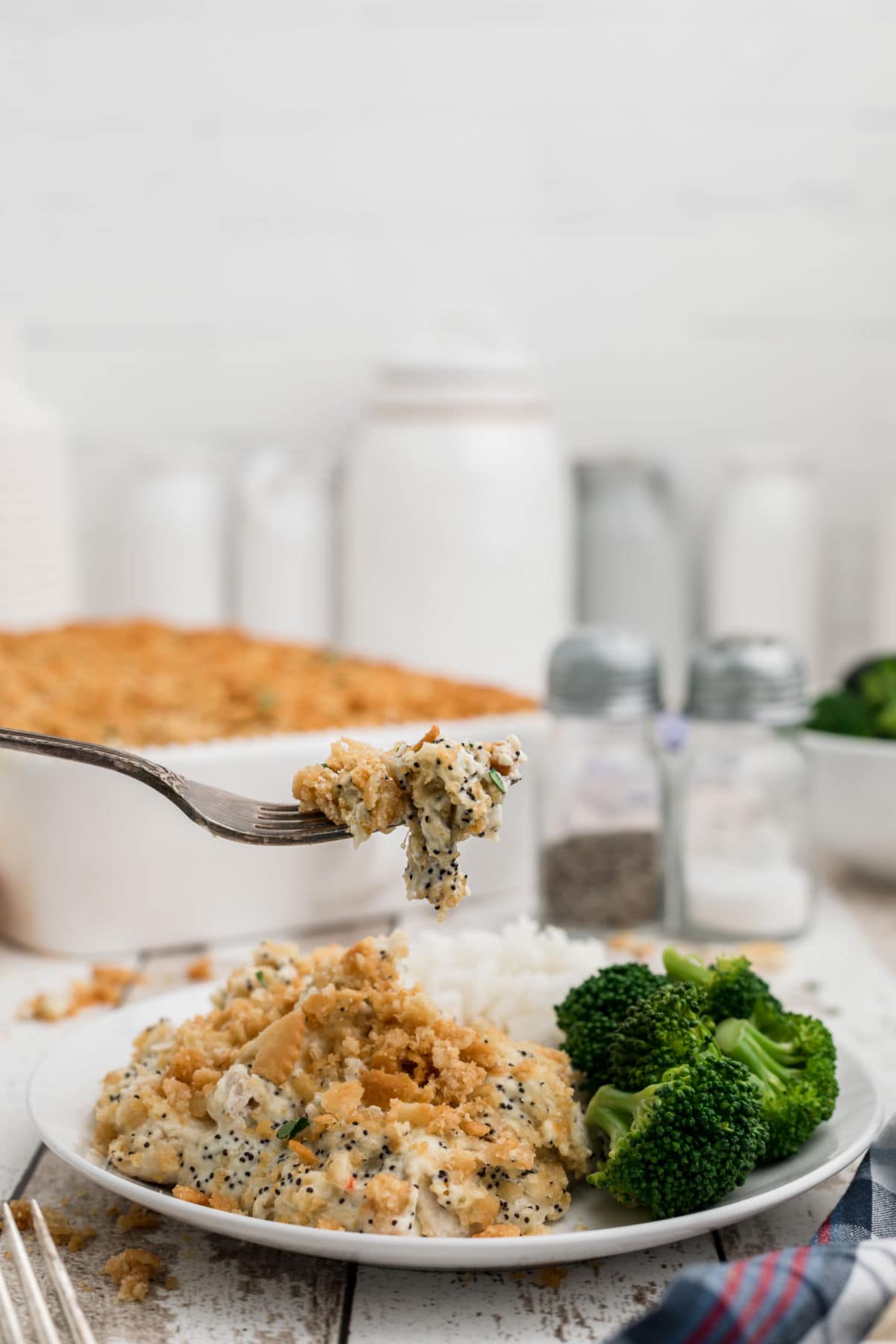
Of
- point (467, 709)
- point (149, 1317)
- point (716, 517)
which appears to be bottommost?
point (149, 1317)

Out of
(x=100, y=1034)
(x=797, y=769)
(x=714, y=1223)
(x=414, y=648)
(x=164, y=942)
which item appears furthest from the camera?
(x=414, y=648)

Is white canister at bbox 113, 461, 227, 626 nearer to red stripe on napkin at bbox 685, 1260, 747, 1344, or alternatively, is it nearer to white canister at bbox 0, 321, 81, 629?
white canister at bbox 0, 321, 81, 629

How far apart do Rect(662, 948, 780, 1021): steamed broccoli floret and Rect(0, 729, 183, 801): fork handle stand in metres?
0.53

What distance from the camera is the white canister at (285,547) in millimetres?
3529

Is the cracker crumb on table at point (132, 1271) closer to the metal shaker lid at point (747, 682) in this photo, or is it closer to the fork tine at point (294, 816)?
the fork tine at point (294, 816)

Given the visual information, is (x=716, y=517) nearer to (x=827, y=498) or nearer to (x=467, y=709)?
(x=827, y=498)

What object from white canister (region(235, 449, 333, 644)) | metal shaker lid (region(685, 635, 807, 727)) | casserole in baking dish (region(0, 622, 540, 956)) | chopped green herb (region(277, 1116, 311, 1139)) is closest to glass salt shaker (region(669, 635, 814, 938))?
metal shaker lid (region(685, 635, 807, 727))

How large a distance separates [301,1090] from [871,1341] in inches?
19.2

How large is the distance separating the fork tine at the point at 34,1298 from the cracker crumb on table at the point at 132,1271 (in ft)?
0.19

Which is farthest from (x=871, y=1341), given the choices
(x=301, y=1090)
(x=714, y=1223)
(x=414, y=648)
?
(x=414, y=648)

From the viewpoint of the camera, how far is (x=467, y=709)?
2258 mm

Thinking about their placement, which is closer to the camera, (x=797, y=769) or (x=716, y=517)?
(x=797, y=769)

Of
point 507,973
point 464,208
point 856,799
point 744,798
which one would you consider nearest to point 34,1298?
point 507,973

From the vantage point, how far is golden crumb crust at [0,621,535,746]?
213 cm
